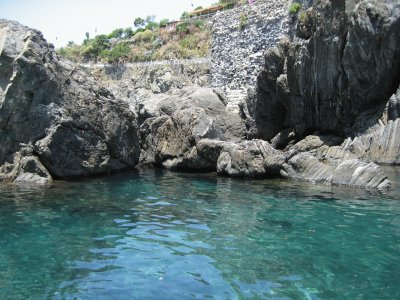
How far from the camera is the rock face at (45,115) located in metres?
18.4

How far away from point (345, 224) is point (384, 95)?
14.2 metres

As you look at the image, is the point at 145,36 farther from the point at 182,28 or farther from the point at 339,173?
the point at 339,173

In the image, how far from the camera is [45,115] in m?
19.1

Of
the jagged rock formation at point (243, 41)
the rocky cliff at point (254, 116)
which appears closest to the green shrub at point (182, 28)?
the jagged rock formation at point (243, 41)

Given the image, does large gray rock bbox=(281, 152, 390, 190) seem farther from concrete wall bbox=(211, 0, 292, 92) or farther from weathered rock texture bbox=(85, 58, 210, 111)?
weathered rock texture bbox=(85, 58, 210, 111)

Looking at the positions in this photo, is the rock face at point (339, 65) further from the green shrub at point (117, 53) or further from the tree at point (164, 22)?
the tree at point (164, 22)

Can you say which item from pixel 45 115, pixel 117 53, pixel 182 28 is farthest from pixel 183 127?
pixel 117 53

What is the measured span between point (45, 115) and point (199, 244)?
477 inches

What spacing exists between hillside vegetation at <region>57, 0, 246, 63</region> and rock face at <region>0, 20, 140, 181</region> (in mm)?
29222

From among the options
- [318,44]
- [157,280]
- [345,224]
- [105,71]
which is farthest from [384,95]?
[105,71]

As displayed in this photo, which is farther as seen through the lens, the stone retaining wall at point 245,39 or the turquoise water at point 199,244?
the stone retaining wall at point 245,39

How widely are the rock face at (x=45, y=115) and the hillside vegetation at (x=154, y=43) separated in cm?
2922

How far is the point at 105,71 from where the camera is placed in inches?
2372

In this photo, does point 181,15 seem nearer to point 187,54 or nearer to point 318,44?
point 187,54
